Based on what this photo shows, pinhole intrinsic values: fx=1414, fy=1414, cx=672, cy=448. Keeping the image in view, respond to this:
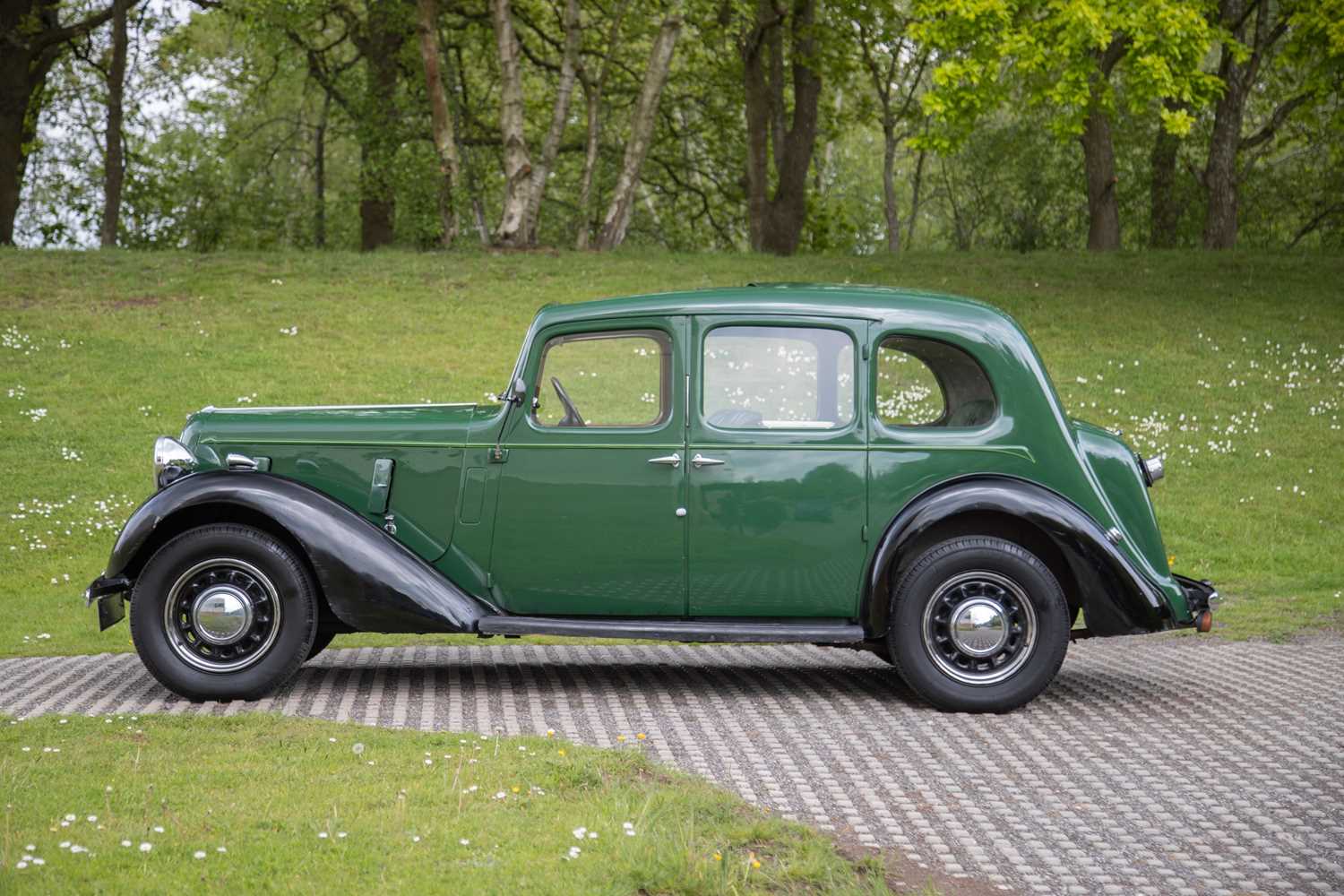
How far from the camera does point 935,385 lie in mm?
7590

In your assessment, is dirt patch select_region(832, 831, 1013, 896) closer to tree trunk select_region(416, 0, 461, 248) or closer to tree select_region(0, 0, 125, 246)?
tree trunk select_region(416, 0, 461, 248)

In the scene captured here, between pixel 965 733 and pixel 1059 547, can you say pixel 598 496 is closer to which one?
pixel 965 733

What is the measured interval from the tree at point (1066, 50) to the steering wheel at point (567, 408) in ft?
41.9

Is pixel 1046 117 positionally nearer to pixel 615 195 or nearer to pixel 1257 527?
pixel 615 195

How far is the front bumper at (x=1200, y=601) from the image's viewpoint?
6863 mm

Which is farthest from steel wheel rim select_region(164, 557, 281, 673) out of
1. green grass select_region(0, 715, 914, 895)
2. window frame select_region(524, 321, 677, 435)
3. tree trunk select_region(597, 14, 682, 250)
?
tree trunk select_region(597, 14, 682, 250)

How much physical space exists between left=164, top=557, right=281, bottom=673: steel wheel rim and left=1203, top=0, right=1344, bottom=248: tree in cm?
1734

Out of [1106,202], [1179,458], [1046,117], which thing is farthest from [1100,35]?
[1046,117]

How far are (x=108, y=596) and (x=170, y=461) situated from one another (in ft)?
2.40

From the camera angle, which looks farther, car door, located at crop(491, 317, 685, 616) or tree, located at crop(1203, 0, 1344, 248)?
tree, located at crop(1203, 0, 1344, 248)

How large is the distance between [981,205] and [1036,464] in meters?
32.2

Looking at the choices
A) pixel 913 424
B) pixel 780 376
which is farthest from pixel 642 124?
pixel 913 424

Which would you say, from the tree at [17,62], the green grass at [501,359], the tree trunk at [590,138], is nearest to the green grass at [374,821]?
the green grass at [501,359]

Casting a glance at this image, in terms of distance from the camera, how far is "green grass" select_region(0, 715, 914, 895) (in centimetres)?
431
